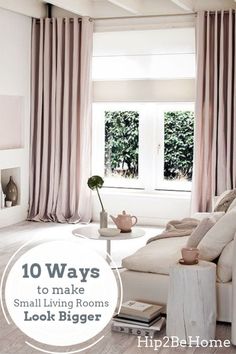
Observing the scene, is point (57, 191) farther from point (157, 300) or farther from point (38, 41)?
point (157, 300)

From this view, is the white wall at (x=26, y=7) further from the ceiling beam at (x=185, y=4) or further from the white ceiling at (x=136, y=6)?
the ceiling beam at (x=185, y=4)

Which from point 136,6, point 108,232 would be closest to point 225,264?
point 108,232

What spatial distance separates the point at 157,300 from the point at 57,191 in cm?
394

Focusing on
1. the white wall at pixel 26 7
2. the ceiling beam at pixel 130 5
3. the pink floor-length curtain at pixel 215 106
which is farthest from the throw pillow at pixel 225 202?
the white wall at pixel 26 7

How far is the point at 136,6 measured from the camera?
7.15m

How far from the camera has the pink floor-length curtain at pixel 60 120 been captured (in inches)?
303

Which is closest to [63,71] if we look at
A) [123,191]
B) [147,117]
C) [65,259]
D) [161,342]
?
[147,117]

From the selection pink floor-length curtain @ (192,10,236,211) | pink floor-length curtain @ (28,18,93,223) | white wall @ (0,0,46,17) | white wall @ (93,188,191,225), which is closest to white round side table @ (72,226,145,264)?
pink floor-length curtain @ (192,10,236,211)

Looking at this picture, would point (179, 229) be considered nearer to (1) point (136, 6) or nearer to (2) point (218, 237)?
(2) point (218, 237)

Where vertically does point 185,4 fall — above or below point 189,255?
above

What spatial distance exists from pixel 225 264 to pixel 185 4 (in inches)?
147

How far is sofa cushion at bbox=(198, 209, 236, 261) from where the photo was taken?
3949 millimetres

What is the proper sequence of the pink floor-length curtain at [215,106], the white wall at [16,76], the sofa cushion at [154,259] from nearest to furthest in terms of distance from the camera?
1. the sofa cushion at [154,259]
2. the pink floor-length curtain at [215,106]
3. the white wall at [16,76]

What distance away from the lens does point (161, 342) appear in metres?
3.71
